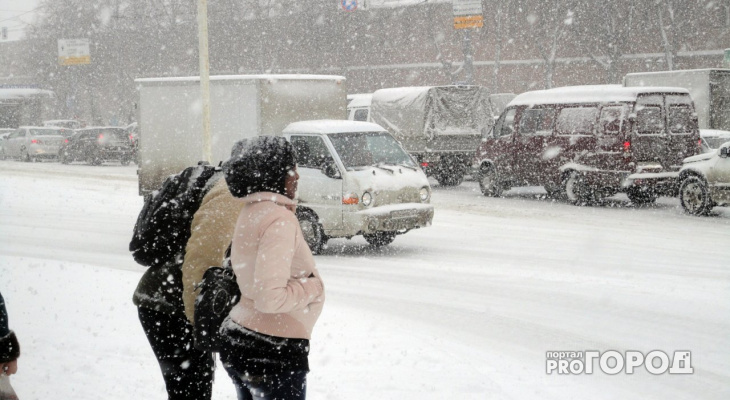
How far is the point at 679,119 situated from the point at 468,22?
760 inches

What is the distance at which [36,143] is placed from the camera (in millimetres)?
35312

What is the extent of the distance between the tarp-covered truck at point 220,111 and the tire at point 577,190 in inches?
217

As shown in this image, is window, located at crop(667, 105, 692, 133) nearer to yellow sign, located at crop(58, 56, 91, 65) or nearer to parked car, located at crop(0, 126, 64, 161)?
parked car, located at crop(0, 126, 64, 161)

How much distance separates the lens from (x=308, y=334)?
3367 mm

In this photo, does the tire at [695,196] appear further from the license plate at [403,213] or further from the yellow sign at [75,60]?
the yellow sign at [75,60]

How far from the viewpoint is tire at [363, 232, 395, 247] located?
40.6ft

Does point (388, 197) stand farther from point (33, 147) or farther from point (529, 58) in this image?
point (529, 58)

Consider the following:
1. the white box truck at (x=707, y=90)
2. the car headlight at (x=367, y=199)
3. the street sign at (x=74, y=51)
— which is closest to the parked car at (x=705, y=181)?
the car headlight at (x=367, y=199)

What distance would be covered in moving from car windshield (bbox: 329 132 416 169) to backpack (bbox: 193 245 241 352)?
8.28 metres

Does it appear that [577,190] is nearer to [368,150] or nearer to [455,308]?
[368,150]

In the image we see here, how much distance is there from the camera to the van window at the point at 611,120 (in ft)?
54.5

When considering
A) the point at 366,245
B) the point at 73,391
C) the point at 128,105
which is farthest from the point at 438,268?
the point at 128,105

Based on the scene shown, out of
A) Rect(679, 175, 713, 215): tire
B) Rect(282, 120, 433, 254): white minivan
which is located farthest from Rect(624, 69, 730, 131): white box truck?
Rect(282, 120, 433, 254): white minivan

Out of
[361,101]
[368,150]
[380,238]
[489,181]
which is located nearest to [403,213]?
[380,238]
